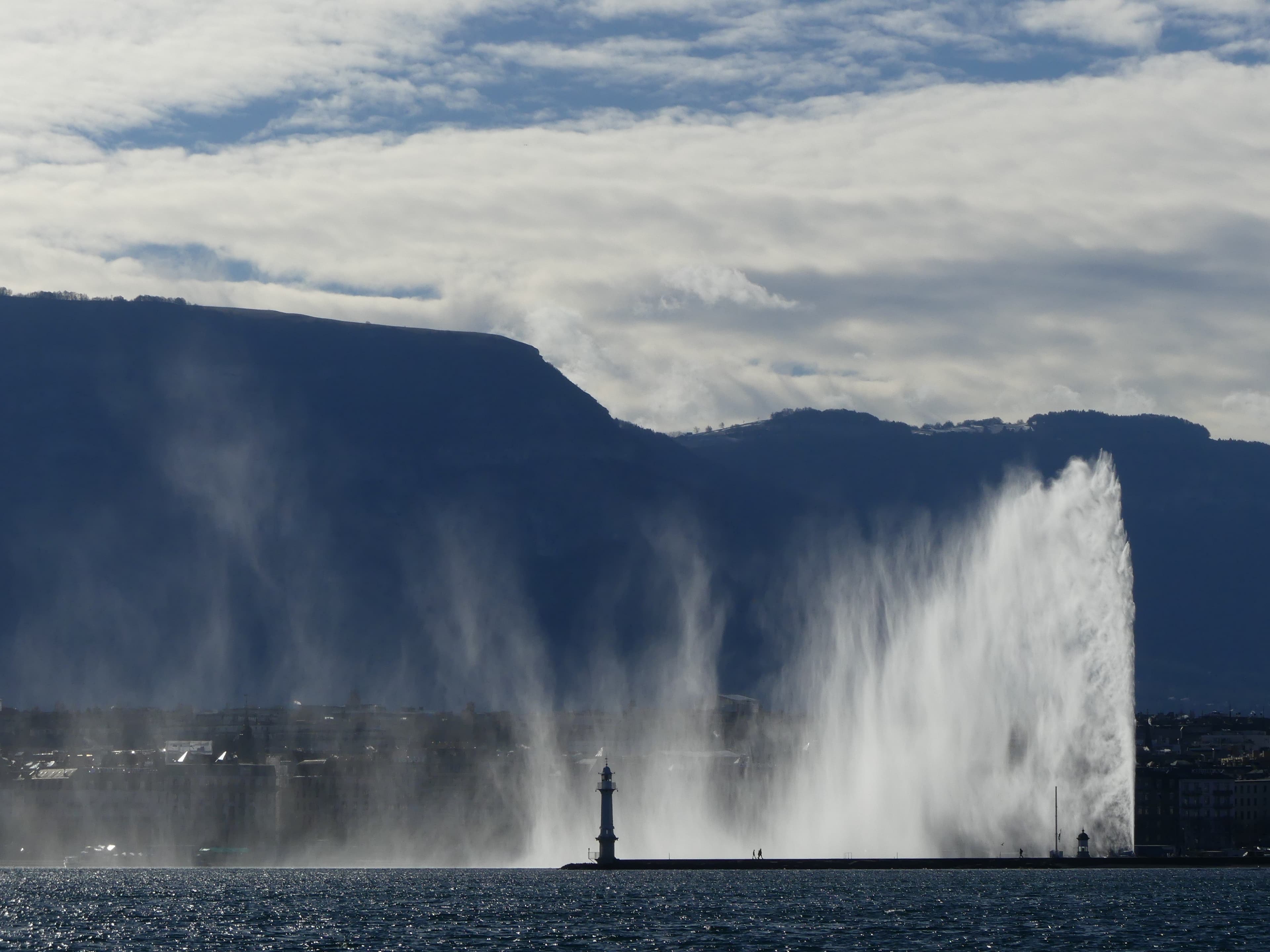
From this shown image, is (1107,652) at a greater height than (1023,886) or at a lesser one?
greater

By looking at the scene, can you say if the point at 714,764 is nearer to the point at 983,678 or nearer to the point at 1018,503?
the point at 983,678

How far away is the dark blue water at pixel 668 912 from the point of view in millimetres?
79188

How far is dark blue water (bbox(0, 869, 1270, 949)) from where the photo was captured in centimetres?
7919

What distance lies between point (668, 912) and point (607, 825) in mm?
40022

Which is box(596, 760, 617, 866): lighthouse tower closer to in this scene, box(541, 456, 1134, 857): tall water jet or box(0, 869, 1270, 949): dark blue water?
box(0, 869, 1270, 949): dark blue water

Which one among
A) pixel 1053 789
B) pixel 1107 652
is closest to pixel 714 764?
pixel 1053 789

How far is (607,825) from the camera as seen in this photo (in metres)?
134

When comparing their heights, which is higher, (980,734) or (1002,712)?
(1002,712)

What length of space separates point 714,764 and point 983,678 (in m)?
36.4

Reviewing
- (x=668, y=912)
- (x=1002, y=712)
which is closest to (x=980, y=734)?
(x=1002, y=712)

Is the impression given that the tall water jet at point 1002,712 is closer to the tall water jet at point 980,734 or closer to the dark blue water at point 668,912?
the tall water jet at point 980,734

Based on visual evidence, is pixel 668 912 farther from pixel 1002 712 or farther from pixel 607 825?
pixel 1002 712

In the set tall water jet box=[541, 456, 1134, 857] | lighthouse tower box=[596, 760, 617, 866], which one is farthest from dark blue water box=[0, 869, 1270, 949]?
tall water jet box=[541, 456, 1134, 857]

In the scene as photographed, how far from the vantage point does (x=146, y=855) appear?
17825cm
